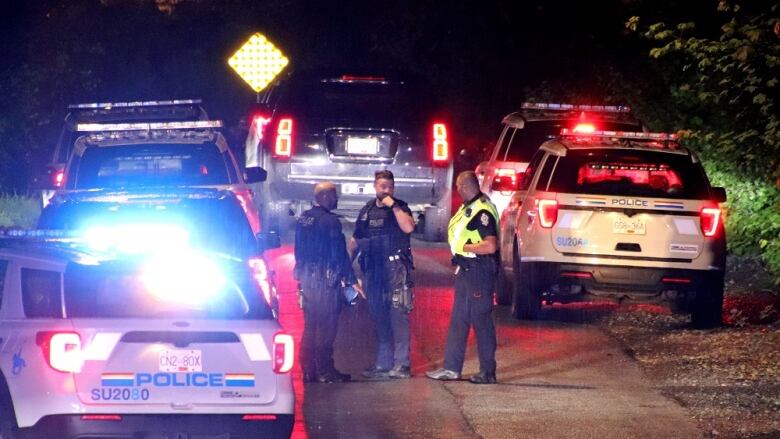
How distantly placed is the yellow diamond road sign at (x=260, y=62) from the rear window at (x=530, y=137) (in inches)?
336

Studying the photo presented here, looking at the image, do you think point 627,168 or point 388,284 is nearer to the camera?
point 388,284

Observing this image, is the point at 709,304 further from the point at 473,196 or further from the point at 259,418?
the point at 259,418

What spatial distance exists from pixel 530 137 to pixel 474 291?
22.9 ft

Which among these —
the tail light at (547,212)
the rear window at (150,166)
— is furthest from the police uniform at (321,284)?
the tail light at (547,212)

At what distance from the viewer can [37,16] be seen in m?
35.7

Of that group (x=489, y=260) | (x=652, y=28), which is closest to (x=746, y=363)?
(x=489, y=260)

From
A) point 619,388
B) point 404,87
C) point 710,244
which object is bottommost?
point 619,388

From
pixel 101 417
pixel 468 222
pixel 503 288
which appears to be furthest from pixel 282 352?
pixel 503 288

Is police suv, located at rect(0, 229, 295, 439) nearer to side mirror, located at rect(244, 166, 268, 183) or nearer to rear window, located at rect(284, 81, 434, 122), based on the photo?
side mirror, located at rect(244, 166, 268, 183)

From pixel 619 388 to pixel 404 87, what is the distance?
7565 millimetres

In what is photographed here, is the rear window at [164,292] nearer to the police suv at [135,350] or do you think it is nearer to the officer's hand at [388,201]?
the police suv at [135,350]

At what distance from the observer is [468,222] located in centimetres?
1222

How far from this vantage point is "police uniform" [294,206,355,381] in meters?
12.1

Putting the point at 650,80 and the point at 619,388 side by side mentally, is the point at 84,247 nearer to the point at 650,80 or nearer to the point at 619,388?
the point at 619,388
